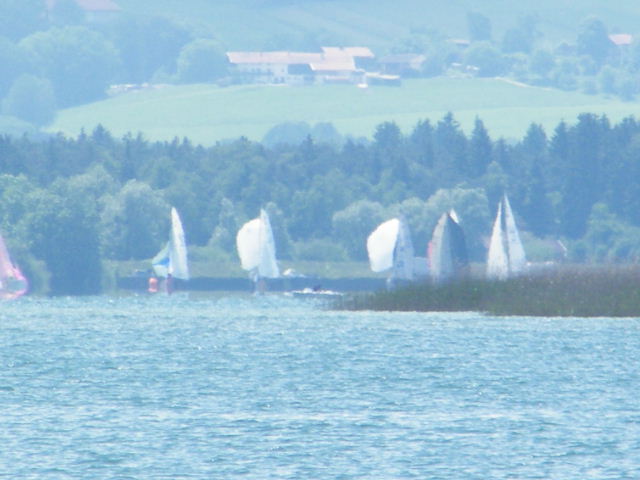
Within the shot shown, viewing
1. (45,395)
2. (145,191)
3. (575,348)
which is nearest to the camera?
(45,395)

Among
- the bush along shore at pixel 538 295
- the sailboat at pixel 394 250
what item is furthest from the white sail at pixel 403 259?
the bush along shore at pixel 538 295

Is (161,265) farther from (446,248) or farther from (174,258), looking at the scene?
(446,248)

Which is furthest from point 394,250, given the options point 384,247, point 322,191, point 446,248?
point 322,191

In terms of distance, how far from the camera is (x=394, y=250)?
4717 inches

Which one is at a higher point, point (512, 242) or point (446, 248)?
point (512, 242)

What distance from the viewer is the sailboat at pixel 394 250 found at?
391 feet

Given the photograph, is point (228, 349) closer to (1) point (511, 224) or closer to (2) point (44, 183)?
(1) point (511, 224)

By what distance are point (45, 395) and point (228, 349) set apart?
46.0 ft

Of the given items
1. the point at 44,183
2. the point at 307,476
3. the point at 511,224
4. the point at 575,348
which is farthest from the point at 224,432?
the point at 44,183

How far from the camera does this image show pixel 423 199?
529 ft

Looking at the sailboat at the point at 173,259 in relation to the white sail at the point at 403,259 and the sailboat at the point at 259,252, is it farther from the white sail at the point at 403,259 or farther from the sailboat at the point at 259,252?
the white sail at the point at 403,259

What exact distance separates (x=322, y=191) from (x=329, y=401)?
113m

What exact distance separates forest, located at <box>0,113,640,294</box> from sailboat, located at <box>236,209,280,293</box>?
6.17m

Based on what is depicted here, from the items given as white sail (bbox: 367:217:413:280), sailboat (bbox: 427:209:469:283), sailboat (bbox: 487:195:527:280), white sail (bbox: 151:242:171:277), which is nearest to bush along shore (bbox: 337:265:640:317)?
sailboat (bbox: 487:195:527:280)
